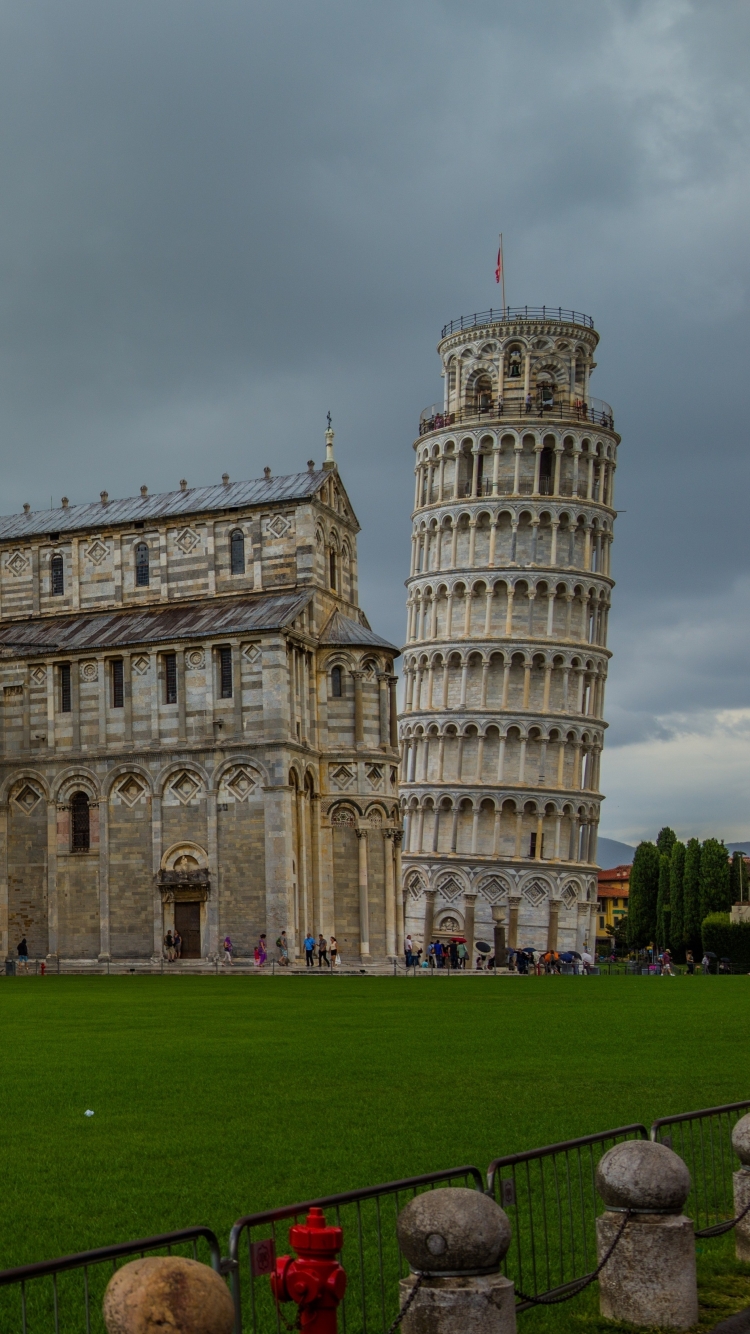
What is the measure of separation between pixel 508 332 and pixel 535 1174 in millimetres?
91150

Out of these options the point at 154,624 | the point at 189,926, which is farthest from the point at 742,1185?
the point at 154,624

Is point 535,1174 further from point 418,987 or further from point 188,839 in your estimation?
point 188,839

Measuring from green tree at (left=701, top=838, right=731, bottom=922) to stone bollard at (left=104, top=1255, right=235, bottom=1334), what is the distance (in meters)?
97.8

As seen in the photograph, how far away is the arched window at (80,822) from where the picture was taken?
66688 mm

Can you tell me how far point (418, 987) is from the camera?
46.9 meters

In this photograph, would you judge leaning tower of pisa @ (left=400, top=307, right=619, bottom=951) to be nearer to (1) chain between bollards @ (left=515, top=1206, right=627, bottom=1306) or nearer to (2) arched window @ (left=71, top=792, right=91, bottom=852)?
(2) arched window @ (left=71, top=792, right=91, bottom=852)

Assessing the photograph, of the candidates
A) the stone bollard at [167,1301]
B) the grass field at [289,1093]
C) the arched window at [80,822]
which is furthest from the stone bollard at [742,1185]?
the arched window at [80,822]

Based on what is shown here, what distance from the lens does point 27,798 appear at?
6819cm

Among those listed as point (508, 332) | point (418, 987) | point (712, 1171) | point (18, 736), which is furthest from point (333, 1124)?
point (508, 332)

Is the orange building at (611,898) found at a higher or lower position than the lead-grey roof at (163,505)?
lower

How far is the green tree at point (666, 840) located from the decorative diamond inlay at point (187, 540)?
2285 inches

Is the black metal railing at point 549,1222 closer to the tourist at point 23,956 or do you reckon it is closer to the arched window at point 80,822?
the tourist at point 23,956

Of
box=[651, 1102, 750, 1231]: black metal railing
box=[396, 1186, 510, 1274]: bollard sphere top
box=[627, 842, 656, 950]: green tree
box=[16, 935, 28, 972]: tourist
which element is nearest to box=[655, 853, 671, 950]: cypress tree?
box=[627, 842, 656, 950]: green tree

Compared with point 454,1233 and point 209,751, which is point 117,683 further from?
point 454,1233
